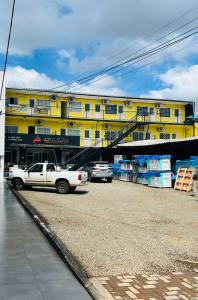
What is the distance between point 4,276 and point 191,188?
18517 mm

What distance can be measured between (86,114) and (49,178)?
30.8 meters

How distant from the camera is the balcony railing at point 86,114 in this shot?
164ft

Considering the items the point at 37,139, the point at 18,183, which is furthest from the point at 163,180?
the point at 37,139

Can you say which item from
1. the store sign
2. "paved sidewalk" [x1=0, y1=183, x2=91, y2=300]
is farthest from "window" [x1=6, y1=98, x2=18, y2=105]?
"paved sidewalk" [x1=0, y1=183, x2=91, y2=300]

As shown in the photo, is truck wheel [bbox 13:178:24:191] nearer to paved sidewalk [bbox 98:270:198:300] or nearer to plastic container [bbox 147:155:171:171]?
plastic container [bbox 147:155:171:171]

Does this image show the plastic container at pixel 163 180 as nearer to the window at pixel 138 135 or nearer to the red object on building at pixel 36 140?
the red object on building at pixel 36 140

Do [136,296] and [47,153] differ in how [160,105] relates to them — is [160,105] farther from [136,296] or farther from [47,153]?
[136,296]

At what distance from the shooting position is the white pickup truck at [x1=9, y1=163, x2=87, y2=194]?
22.7 metres

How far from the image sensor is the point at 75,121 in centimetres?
5225

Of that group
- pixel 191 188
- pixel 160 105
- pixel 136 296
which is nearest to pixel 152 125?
pixel 160 105

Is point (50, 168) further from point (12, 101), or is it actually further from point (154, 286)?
point (12, 101)

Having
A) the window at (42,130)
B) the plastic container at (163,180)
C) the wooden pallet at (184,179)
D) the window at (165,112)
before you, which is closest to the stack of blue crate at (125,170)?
the plastic container at (163,180)

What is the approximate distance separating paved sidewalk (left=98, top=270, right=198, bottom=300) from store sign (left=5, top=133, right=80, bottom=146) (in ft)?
133

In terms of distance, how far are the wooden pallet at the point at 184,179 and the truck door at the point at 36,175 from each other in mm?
8290
